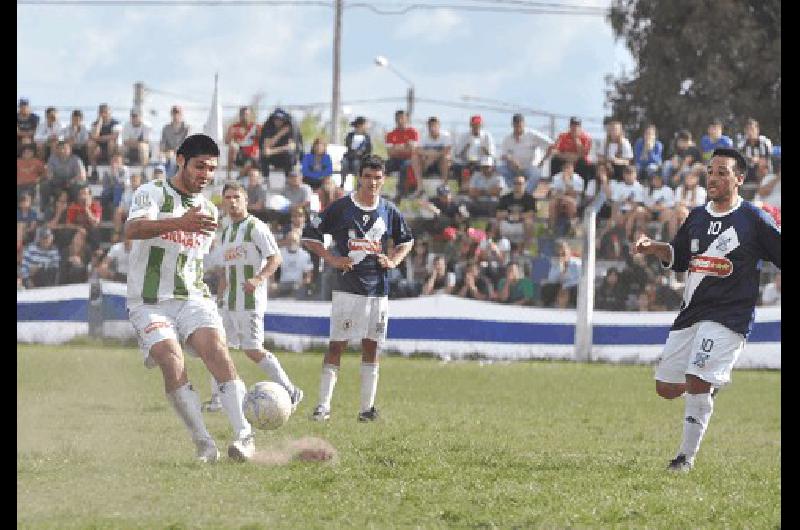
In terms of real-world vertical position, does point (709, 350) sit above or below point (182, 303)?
below

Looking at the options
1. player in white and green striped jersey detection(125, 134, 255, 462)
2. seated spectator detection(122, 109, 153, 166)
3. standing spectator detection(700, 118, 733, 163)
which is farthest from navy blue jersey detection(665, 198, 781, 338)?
seated spectator detection(122, 109, 153, 166)

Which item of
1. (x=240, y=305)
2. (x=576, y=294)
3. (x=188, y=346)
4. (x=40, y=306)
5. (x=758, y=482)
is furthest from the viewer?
(x=40, y=306)

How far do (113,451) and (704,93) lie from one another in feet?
111

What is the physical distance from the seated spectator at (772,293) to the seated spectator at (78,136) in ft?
43.7

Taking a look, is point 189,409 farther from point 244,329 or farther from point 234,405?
point 244,329

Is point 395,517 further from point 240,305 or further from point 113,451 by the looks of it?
point 240,305

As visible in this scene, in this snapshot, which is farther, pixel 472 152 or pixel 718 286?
pixel 472 152

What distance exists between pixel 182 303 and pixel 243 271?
14.9ft

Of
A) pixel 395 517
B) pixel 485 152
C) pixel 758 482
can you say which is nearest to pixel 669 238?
pixel 485 152

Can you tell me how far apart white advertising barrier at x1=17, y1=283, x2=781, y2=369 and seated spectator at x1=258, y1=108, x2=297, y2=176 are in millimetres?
3711

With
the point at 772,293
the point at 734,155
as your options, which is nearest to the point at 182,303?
the point at 734,155

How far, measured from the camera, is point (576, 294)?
75.1ft

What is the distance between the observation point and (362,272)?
1400 centimetres

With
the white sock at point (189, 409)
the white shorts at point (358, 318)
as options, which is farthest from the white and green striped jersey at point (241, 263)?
the white sock at point (189, 409)
